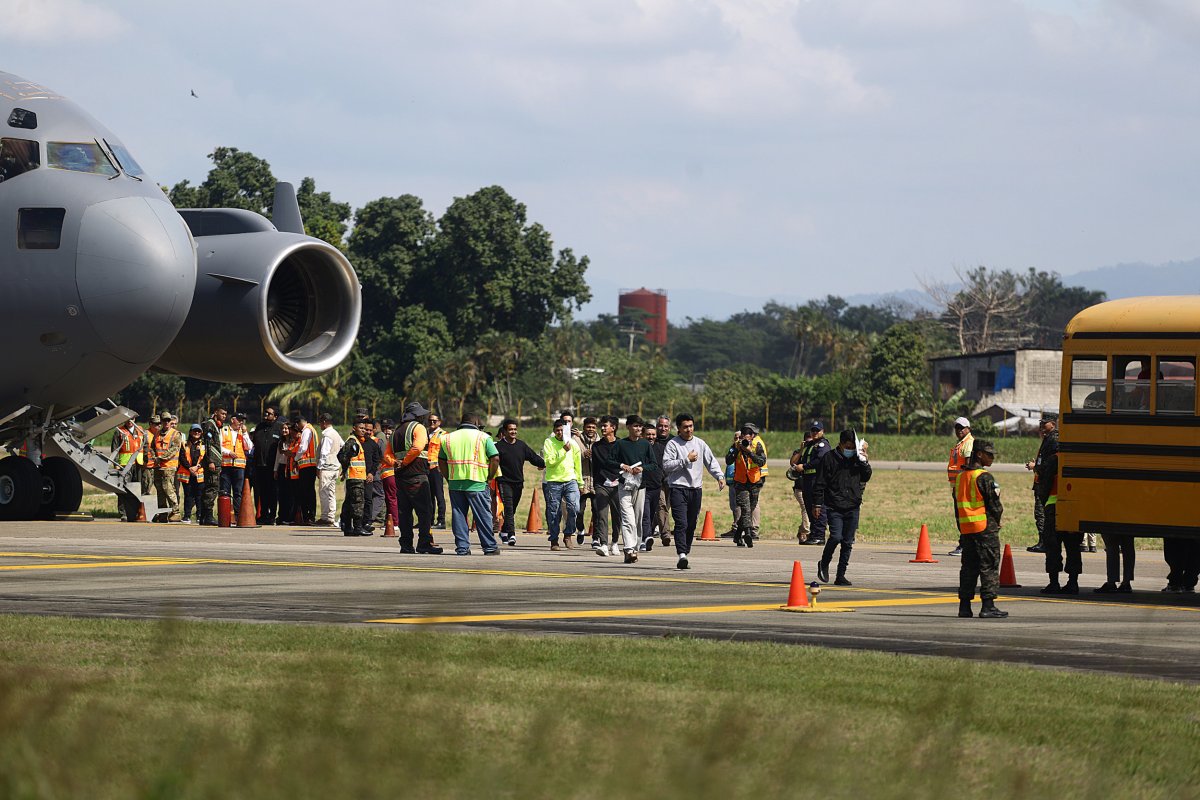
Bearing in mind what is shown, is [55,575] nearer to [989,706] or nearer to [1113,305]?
[989,706]

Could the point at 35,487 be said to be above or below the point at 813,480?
below

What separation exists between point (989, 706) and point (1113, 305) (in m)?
9.84

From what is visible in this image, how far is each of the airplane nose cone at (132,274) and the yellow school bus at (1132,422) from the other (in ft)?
40.0

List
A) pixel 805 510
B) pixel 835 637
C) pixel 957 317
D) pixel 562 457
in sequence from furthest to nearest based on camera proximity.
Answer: pixel 957 317 → pixel 805 510 → pixel 562 457 → pixel 835 637

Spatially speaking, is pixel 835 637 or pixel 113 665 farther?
pixel 835 637

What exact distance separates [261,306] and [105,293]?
9.22ft


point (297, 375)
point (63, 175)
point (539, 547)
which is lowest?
point (539, 547)

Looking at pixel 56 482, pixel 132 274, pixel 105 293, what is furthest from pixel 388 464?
pixel 56 482

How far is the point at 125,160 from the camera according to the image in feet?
78.1

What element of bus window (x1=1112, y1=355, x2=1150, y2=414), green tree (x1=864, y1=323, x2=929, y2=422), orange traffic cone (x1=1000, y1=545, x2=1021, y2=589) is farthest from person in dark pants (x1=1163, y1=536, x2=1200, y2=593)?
green tree (x1=864, y1=323, x2=929, y2=422)

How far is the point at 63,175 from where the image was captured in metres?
22.6

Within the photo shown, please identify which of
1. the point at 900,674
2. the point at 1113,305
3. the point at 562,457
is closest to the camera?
the point at 900,674

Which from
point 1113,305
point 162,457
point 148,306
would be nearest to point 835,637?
point 1113,305

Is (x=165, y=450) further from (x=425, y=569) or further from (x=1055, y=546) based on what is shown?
(x=1055, y=546)
